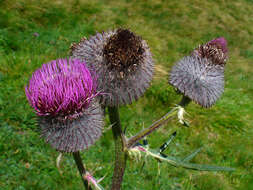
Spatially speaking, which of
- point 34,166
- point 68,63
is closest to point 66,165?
point 34,166

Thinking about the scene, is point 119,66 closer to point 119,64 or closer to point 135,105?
point 119,64

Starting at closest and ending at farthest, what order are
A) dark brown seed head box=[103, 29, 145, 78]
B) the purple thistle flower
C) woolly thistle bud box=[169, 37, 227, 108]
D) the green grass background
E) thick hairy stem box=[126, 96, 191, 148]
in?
the purple thistle flower
dark brown seed head box=[103, 29, 145, 78]
thick hairy stem box=[126, 96, 191, 148]
woolly thistle bud box=[169, 37, 227, 108]
the green grass background

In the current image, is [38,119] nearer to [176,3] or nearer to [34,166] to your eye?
[34,166]

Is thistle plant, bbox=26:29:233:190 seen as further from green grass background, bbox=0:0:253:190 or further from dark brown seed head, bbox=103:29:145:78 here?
green grass background, bbox=0:0:253:190

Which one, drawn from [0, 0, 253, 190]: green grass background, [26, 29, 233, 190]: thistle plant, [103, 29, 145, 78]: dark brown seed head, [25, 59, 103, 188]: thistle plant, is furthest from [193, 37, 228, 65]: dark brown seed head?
[25, 59, 103, 188]: thistle plant

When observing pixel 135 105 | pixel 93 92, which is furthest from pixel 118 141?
pixel 135 105

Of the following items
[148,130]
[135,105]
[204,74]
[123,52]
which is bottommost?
[135,105]
